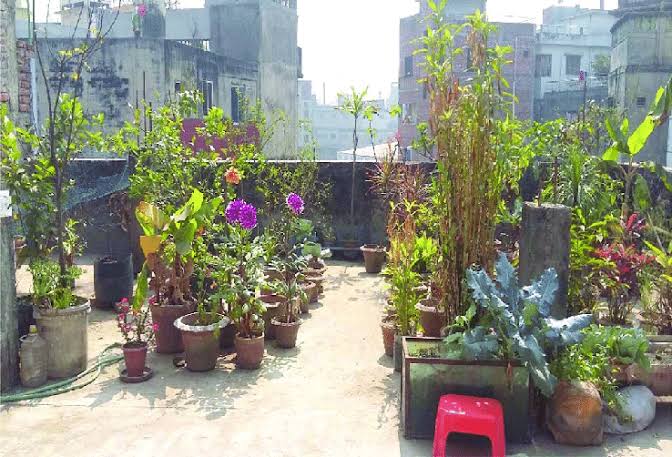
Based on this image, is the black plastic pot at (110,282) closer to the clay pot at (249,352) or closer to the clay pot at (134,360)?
the clay pot at (134,360)

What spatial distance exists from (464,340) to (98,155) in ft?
52.0

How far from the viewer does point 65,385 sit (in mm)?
5008

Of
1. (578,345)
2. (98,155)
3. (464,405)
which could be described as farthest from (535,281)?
(98,155)

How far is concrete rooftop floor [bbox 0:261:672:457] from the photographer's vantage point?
406 cm

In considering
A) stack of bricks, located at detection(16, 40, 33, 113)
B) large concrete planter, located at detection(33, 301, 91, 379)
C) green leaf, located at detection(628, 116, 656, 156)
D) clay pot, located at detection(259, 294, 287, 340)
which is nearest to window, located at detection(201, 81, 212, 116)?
stack of bricks, located at detection(16, 40, 33, 113)

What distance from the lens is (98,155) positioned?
17875 mm

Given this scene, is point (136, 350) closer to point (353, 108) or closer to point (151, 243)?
point (151, 243)

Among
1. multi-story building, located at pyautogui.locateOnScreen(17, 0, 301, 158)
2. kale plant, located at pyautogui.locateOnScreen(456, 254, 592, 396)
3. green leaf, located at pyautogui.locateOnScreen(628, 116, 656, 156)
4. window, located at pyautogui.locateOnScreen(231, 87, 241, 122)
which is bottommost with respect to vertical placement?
kale plant, located at pyautogui.locateOnScreen(456, 254, 592, 396)

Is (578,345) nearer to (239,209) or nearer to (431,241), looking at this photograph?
(431,241)

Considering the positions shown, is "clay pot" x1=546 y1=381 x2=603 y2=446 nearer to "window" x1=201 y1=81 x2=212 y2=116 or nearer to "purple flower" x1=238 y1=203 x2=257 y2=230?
"purple flower" x1=238 y1=203 x2=257 y2=230

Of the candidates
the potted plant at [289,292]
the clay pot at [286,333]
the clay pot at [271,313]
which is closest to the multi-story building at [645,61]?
the potted plant at [289,292]

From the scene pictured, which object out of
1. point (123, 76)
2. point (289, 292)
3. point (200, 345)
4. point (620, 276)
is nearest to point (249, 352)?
point (200, 345)

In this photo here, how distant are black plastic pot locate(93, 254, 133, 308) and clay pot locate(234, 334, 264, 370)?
90.2 inches

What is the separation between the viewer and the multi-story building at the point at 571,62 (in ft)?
97.6
